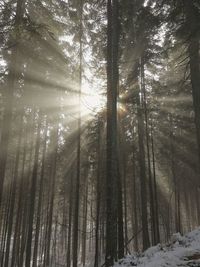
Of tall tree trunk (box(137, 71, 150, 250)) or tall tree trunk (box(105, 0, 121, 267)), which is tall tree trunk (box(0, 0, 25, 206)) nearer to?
tall tree trunk (box(105, 0, 121, 267))

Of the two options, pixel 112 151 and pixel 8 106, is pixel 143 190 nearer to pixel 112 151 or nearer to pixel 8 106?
pixel 112 151

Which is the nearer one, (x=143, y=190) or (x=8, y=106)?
(x=8, y=106)

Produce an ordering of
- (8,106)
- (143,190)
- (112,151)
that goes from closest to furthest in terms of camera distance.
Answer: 1. (112,151)
2. (8,106)
3. (143,190)

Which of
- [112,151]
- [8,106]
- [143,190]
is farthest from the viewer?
[143,190]

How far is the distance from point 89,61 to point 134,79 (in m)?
3.20

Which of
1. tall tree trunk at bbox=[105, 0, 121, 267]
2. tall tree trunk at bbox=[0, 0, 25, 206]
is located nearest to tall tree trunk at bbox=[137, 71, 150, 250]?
tall tree trunk at bbox=[105, 0, 121, 267]

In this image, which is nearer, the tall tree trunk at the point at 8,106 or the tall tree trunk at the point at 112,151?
the tall tree trunk at the point at 112,151

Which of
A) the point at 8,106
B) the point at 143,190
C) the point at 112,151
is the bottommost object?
the point at 143,190

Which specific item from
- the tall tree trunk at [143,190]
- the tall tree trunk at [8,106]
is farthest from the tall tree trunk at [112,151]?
the tall tree trunk at [143,190]

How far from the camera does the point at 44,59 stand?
702 inches

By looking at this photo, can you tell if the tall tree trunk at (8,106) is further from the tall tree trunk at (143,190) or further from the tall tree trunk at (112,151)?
the tall tree trunk at (143,190)

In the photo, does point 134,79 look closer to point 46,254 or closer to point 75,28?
point 75,28

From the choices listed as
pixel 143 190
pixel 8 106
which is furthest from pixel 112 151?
pixel 143 190

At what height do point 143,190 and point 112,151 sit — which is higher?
point 112,151
